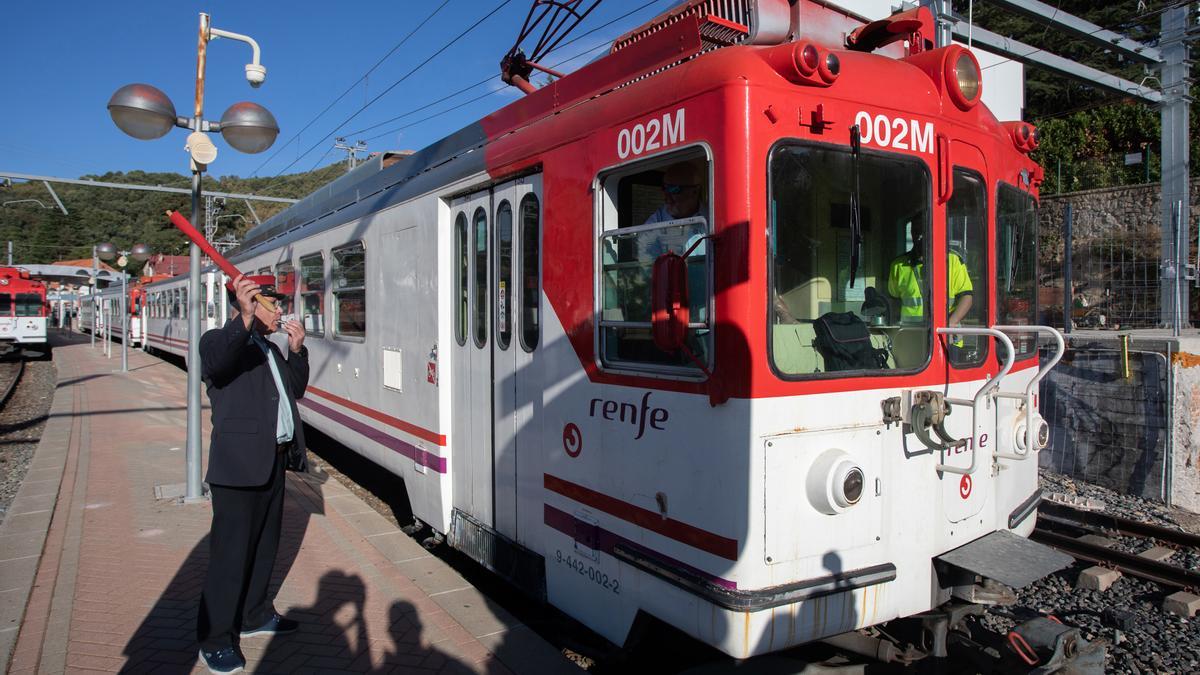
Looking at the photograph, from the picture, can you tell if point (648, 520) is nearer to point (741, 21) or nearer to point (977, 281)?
point (977, 281)

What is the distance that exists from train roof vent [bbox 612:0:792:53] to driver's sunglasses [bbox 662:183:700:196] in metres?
0.63

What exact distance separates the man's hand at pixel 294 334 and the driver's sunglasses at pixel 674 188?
6.59ft

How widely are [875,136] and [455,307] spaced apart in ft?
9.61

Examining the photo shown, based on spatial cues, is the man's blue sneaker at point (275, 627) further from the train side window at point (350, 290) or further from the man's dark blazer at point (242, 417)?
the train side window at point (350, 290)

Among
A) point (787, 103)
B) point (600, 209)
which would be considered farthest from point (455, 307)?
point (787, 103)

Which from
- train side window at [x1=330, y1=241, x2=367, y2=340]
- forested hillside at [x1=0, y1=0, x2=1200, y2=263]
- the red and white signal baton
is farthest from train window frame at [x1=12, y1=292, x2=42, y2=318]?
the red and white signal baton

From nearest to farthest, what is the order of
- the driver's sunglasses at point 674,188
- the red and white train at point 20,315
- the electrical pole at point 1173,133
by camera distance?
1. the driver's sunglasses at point 674,188
2. the electrical pole at point 1173,133
3. the red and white train at point 20,315

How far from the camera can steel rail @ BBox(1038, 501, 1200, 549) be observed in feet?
20.0

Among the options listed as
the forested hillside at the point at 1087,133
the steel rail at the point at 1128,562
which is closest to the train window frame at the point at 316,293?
the steel rail at the point at 1128,562

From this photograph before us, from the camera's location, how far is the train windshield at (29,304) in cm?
2617

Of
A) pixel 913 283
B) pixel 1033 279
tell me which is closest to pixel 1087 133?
pixel 1033 279

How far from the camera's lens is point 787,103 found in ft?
10.3

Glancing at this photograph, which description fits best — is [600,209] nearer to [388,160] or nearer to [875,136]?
[875,136]

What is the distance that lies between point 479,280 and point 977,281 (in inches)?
112
